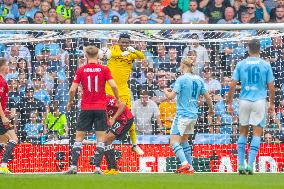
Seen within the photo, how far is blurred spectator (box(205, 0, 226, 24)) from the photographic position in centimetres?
2589

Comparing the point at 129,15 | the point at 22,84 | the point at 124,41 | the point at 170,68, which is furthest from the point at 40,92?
the point at 129,15

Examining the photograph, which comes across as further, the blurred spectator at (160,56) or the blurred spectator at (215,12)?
the blurred spectator at (215,12)

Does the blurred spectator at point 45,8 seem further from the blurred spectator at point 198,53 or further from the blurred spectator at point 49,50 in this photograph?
the blurred spectator at point 198,53

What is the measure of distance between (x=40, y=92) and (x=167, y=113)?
2514mm

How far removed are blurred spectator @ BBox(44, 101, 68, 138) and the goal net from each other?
19 mm

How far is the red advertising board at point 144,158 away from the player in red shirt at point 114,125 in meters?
1.44

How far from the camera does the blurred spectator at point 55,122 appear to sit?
67.6 ft

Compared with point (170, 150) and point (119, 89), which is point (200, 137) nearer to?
point (170, 150)

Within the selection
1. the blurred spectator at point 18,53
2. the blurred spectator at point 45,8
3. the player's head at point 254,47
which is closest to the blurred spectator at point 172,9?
the blurred spectator at point 45,8

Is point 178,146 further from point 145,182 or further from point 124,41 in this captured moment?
point 145,182

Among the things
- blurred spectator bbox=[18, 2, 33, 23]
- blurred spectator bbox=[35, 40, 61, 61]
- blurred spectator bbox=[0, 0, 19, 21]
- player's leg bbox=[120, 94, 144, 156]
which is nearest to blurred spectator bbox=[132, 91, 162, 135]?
player's leg bbox=[120, 94, 144, 156]

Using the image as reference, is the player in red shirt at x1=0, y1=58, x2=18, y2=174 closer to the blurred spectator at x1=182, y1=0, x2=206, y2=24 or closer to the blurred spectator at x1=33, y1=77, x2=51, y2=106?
the blurred spectator at x1=33, y1=77, x2=51, y2=106

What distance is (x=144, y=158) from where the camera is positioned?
802 inches

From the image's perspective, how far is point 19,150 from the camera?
20406 mm
